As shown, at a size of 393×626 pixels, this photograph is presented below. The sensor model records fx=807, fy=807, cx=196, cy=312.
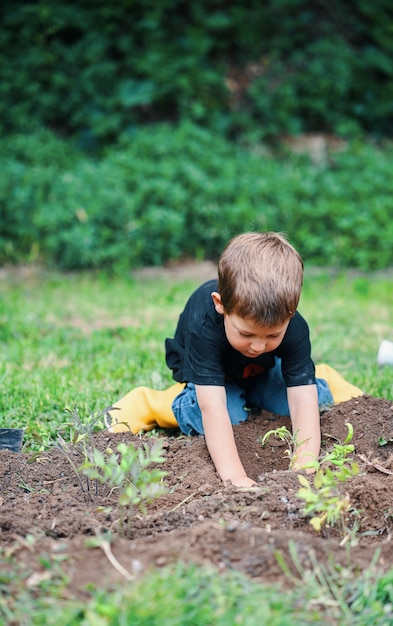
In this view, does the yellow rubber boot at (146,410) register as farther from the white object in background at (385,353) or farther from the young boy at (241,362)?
the white object in background at (385,353)

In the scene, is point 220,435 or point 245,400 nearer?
point 220,435

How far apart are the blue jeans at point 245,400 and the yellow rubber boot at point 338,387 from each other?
0.07 metres

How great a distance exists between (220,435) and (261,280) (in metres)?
0.58

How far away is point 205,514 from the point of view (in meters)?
2.30

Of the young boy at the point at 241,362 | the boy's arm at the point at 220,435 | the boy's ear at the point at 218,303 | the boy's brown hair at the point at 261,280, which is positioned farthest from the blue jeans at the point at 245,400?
the boy's brown hair at the point at 261,280

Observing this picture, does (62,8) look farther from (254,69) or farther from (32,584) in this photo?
(32,584)

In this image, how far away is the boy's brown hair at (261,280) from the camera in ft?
8.29

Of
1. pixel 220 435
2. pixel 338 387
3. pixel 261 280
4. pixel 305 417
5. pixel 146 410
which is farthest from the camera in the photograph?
pixel 338 387

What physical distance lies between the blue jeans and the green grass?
391mm

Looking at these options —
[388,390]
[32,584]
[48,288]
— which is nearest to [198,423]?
[388,390]

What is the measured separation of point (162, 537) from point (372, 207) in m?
5.35

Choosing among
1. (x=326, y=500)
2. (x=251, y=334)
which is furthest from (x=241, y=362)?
(x=326, y=500)

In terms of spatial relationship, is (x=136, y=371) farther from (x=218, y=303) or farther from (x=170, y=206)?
(x=170, y=206)

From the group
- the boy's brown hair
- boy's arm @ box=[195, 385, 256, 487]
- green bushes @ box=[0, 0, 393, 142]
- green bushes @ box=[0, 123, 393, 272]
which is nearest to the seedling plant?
boy's arm @ box=[195, 385, 256, 487]
